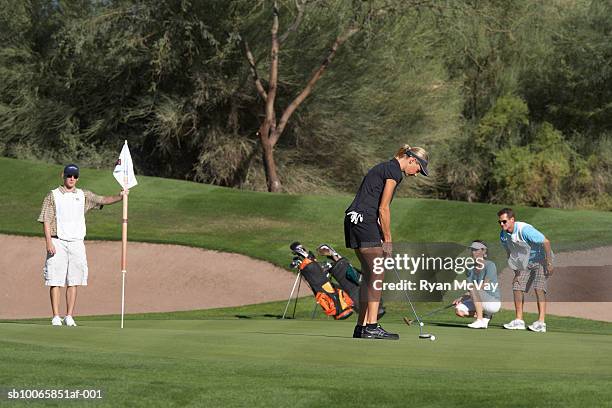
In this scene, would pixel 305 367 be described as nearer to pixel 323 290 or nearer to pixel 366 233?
pixel 366 233

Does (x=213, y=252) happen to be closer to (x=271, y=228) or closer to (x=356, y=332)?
(x=271, y=228)

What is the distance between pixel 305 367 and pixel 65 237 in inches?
226

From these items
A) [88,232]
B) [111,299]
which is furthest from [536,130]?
[111,299]

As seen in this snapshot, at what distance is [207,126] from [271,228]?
1417cm

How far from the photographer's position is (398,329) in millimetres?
13195

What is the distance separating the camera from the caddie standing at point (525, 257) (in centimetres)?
1477

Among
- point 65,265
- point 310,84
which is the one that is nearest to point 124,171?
point 65,265

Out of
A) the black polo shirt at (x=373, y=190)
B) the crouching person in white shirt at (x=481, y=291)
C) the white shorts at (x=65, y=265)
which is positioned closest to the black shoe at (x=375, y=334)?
the black polo shirt at (x=373, y=190)

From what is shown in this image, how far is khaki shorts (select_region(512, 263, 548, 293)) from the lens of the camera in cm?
1499

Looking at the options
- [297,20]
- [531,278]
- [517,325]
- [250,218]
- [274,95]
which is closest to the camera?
[517,325]

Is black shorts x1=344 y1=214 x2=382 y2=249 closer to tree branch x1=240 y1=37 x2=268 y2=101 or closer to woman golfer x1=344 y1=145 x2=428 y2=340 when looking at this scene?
Result: woman golfer x1=344 y1=145 x2=428 y2=340

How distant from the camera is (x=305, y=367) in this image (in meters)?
8.69

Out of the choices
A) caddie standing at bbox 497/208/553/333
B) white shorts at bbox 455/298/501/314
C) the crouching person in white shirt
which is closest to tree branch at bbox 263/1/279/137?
the crouching person in white shirt

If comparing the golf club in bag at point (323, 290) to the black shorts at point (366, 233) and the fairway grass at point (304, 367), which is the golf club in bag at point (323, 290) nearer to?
the fairway grass at point (304, 367)
